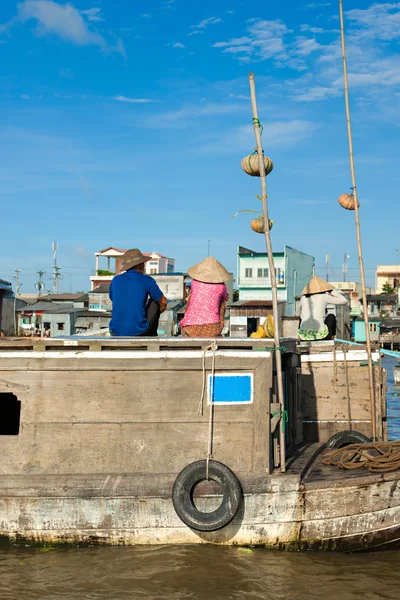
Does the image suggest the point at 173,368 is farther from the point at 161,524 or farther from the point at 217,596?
the point at 217,596

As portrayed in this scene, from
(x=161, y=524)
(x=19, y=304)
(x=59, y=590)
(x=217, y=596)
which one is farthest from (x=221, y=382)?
(x=19, y=304)

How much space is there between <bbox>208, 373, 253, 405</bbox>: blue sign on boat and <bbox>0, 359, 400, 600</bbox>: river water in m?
1.22

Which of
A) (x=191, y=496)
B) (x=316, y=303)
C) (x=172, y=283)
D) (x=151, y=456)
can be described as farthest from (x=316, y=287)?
(x=172, y=283)

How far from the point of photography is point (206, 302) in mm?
7234

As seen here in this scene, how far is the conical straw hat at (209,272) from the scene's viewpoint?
7270mm

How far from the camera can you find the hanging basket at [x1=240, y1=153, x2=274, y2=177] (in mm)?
5953

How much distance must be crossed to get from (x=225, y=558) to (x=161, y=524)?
594 mm

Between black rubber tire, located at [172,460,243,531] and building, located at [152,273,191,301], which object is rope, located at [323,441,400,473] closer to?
black rubber tire, located at [172,460,243,531]

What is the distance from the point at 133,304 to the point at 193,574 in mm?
2826

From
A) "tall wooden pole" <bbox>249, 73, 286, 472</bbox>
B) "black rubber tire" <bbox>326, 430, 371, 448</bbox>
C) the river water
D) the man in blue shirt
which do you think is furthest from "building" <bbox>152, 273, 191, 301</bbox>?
the river water

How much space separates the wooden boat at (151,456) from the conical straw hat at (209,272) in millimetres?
1532

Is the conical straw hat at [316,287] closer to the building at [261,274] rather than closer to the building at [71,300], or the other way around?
the building at [261,274]

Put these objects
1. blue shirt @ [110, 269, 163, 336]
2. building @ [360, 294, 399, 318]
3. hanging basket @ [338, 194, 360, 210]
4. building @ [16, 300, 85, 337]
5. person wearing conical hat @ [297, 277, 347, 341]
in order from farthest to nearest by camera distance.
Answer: building @ [360, 294, 399, 318] < building @ [16, 300, 85, 337] < person wearing conical hat @ [297, 277, 347, 341] < hanging basket @ [338, 194, 360, 210] < blue shirt @ [110, 269, 163, 336]

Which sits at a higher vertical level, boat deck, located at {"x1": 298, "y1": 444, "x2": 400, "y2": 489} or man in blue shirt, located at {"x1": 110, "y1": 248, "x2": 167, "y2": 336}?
man in blue shirt, located at {"x1": 110, "y1": 248, "x2": 167, "y2": 336}
